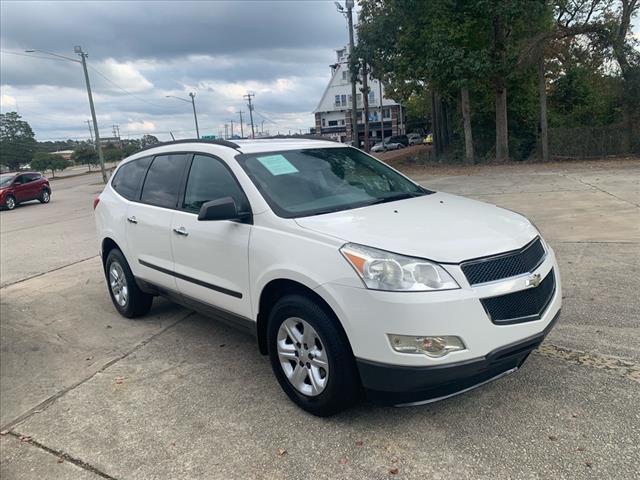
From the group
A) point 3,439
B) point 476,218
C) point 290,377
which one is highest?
point 476,218

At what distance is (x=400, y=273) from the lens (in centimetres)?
274

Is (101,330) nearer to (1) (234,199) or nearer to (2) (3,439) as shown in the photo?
(2) (3,439)

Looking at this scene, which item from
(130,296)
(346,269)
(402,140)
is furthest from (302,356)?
(402,140)

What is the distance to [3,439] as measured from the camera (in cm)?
341

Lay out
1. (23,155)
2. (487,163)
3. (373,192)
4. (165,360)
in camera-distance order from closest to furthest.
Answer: (373,192) → (165,360) → (487,163) → (23,155)

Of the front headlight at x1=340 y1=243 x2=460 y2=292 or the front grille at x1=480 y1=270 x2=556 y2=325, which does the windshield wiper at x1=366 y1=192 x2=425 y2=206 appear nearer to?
the front headlight at x1=340 y1=243 x2=460 y2=292

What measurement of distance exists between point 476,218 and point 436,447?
4.83 ft

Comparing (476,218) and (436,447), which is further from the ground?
(476,218)

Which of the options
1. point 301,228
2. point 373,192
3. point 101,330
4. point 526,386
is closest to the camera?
point 301,228

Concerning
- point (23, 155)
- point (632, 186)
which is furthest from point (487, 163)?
point (23, 155)

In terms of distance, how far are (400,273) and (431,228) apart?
1.70 feet

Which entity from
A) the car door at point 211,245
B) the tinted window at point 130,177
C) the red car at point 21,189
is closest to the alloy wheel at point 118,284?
the tinted window at point 130,177

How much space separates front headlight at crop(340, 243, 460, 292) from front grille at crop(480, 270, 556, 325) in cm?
26

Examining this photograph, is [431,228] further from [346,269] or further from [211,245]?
[211,245]
